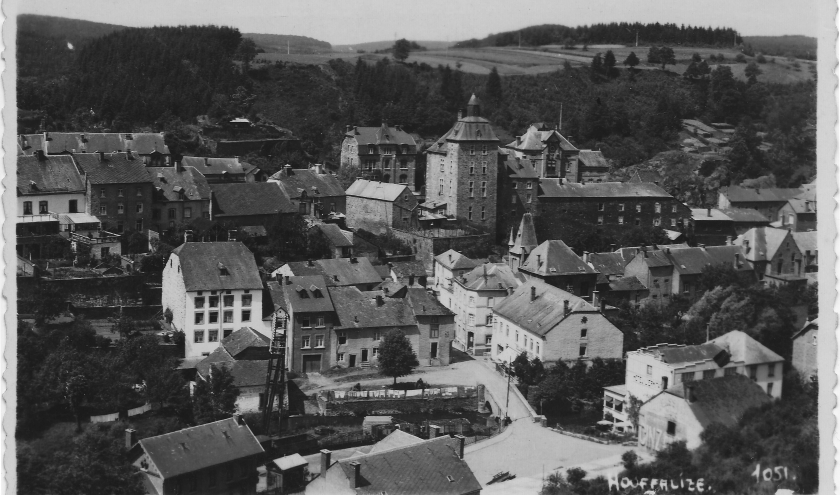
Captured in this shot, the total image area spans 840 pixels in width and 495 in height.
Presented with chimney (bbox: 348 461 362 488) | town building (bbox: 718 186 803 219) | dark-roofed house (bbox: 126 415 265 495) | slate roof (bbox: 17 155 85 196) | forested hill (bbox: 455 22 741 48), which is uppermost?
forested hill (bbox: 455 22 741 48)

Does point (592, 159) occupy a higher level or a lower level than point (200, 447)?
higher

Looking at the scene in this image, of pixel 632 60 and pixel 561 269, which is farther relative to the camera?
pixel 632 60

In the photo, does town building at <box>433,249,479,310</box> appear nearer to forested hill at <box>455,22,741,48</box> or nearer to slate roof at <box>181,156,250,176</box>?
forested hill at <box>455,22,741,48</box>

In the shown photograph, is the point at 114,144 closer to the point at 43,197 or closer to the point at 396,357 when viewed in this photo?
the point at 43,197

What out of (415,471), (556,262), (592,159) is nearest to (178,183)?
(556,262)

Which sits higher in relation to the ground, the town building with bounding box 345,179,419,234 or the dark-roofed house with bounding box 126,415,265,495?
the town building with bounding box 345,179,419,234

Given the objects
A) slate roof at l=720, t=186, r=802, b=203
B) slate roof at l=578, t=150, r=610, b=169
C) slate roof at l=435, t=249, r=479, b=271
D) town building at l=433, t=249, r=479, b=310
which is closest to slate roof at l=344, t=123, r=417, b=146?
slate roof at l=578, t=150, r=610, b=169
